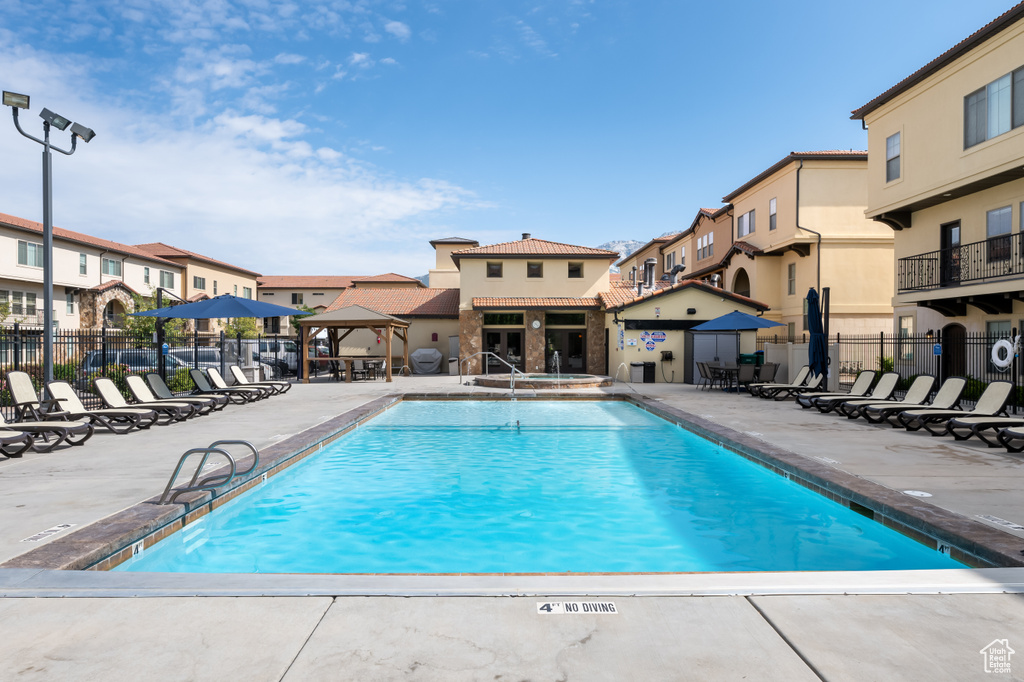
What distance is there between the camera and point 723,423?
1147 cm

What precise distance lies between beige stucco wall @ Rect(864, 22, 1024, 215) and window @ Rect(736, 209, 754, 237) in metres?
9.63

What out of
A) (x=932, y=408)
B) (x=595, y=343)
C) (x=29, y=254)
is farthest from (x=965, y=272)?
(x=29, y=254)

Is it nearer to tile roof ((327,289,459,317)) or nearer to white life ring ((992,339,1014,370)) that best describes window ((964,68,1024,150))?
white life ring ((992,339,1014,370))

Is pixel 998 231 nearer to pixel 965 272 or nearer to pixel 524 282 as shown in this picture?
pixel 965 272

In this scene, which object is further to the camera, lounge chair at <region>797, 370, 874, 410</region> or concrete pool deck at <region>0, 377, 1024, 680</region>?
lounge chair at <region>797, 370, 874, 410</region>

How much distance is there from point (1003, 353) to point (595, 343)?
14.8 m

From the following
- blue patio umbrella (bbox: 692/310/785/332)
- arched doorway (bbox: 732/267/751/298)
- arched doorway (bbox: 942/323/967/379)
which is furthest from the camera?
arched doorway (bbox: 732/267/751/298)

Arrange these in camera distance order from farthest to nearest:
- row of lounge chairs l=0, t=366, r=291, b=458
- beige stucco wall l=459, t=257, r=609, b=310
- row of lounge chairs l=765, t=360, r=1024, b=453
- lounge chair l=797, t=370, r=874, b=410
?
beige stucco wall l=459, t=257, r=609, b=310 < lounge chair l=797, t=370, r=874, b=410 < row of lounge chairs l=765, t=360, r=1024, b=453 < row of lounge chairs l=0, t=366, r=291, b=458

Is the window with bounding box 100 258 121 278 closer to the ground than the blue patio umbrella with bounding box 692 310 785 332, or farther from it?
farther from it

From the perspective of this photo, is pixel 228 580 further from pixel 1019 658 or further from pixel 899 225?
pixel 899 225

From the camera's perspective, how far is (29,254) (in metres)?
35.2

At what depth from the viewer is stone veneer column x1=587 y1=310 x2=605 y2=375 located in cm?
2714

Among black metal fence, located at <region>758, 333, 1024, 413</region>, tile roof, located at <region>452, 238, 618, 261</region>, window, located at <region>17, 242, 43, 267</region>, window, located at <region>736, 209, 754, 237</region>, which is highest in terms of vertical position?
window, located at <region>736, 209, 754, 237</region>

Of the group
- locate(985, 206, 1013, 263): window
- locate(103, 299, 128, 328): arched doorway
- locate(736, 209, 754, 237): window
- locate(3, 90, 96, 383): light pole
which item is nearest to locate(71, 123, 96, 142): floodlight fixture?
locate(3, 90, 96, 383): light pole
